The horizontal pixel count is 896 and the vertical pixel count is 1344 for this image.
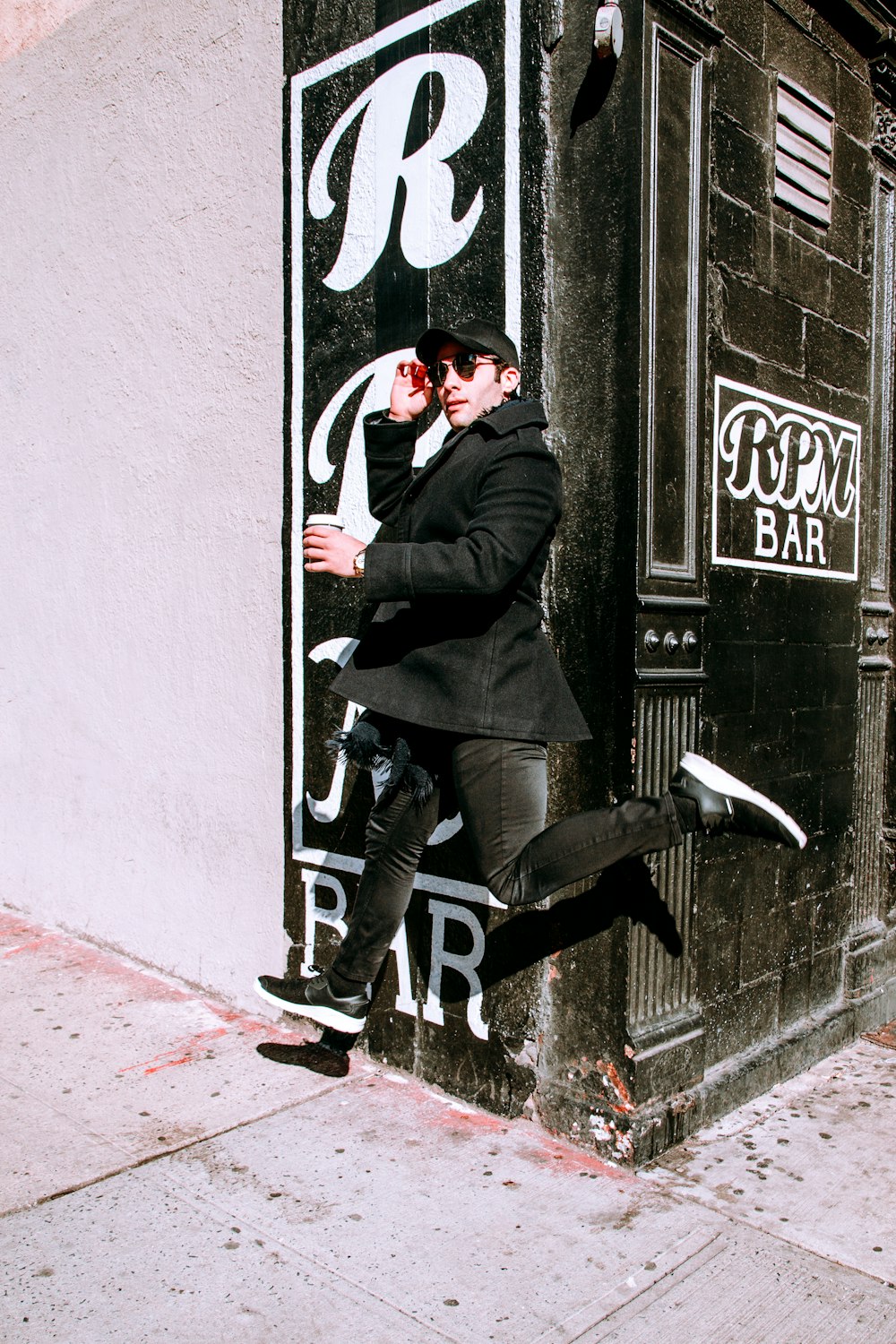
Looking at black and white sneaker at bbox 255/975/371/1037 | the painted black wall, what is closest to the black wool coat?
the painted black wall

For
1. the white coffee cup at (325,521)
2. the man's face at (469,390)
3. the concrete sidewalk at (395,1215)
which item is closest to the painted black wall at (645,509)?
the concrete sidewalk at (395,1215)

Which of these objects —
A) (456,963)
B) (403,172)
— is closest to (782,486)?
(403,172)

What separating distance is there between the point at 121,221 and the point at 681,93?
2.89 metres

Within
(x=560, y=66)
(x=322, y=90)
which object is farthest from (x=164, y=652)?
(x=560, y=66)

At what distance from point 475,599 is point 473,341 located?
72cm

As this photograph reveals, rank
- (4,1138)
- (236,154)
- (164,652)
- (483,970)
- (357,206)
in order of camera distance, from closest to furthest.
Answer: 1. (4,1138)
2. (483,970)
3. (357,206)
4. (236,154)
5. (164,652)

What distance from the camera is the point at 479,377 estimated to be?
3.16 m

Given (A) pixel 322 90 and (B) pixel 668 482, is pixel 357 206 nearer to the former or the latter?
(A) pixel 322 90

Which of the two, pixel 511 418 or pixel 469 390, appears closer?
pixel 511 418

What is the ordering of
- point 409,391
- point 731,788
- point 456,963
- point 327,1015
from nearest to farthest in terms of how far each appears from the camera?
point 731,788
point 409,391
point 327,1015
point 456,963

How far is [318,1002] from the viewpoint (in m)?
3.51

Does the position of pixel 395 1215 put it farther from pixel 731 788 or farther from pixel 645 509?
pixel 645 509

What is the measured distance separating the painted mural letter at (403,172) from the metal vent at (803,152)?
45.4 inches

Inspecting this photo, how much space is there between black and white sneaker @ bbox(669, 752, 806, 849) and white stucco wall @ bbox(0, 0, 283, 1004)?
189cm
